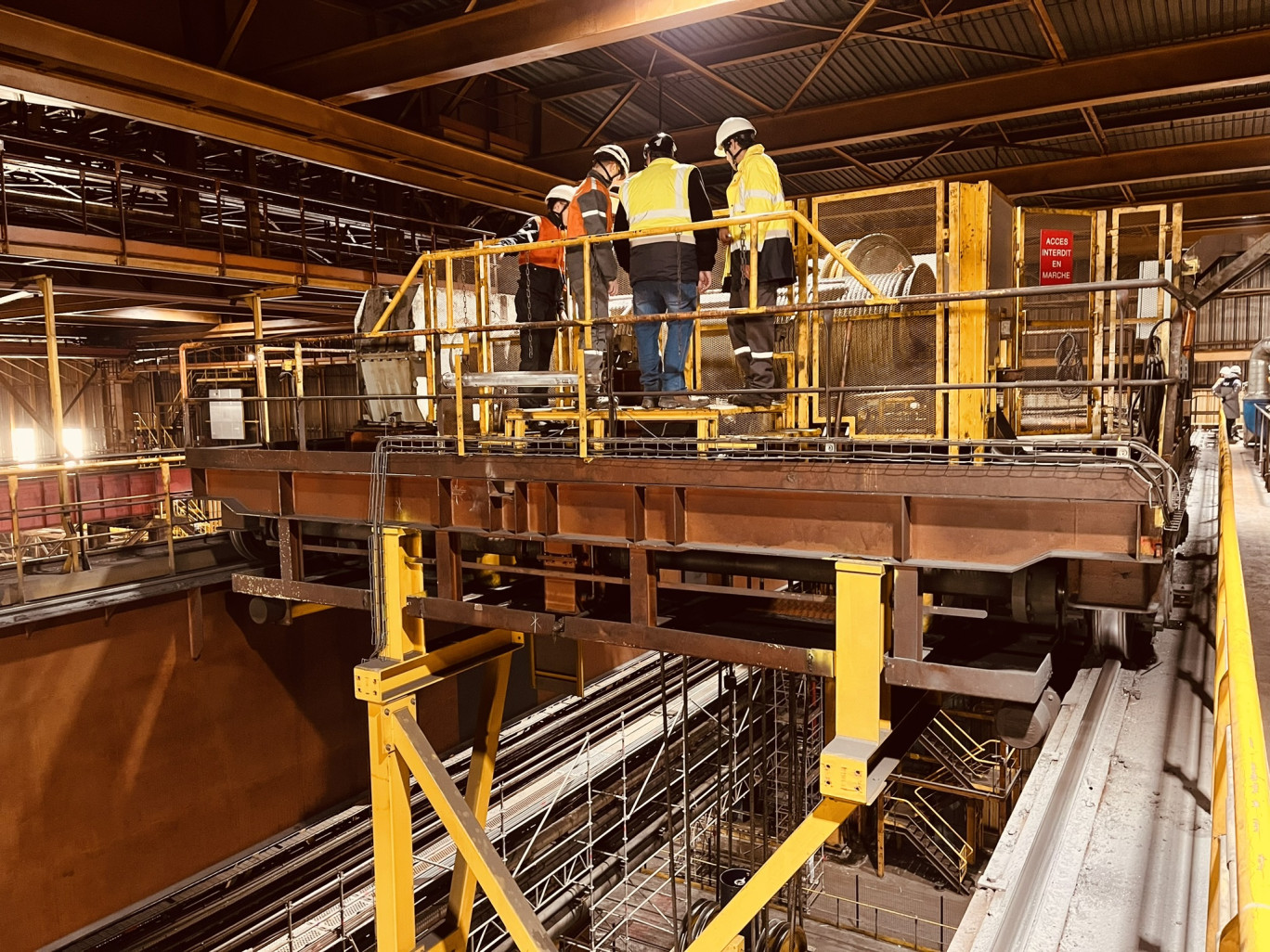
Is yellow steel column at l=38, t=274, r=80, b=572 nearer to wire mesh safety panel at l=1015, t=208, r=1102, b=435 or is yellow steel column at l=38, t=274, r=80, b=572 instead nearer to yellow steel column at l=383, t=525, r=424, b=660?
yellow steel column at l=383, t=525, r=424, b=660

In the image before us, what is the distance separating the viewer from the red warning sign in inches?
435

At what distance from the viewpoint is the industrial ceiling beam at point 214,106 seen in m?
7.67

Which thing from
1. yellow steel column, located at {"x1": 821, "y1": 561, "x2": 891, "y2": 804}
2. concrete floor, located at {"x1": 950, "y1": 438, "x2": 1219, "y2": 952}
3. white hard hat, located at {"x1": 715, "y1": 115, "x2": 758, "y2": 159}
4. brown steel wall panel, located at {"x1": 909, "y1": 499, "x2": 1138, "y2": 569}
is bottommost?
concrete floor, located at {"x1": 950, "y1": 438, "x2": 1219, "y2": 952}

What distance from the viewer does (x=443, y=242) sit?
59.8 feet

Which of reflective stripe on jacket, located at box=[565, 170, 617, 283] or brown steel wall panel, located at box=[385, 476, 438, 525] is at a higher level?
reflective stripe on jacket, located at box=[565, 170, 617, 283]

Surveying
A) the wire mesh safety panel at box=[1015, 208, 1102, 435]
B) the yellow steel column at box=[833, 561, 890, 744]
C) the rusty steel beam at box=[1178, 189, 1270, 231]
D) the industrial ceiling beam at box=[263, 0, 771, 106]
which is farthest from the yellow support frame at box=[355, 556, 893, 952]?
the rusty steel beam at box=[1178, 189, 1270, 231]

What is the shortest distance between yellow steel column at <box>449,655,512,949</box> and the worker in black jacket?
3.13 metres

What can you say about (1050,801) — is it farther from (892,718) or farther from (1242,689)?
(1242,689)

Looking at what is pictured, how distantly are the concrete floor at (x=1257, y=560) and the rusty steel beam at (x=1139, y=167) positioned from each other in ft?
16.8

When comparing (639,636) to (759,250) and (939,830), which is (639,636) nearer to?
(759,250)

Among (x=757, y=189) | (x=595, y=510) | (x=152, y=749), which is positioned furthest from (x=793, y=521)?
(x=152, y=749)

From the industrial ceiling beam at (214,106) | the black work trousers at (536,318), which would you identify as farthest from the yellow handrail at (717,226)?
the industrial ceiling beam at (214,106)

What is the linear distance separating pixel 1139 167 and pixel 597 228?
10.6m

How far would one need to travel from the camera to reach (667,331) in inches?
272
